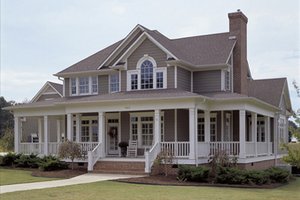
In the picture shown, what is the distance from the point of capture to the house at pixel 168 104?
25391 millimetres

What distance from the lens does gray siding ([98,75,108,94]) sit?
104ft

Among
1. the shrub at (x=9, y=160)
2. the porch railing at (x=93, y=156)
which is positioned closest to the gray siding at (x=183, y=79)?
the porch railing at (x=93, y=156)

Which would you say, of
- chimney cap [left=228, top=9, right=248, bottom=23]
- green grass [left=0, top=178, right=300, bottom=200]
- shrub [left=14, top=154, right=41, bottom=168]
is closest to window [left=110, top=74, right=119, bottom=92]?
shrub [left=14, top=154, right=41, bottom=168]

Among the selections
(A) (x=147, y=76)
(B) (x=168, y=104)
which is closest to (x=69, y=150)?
(B) (x=168, y=104)

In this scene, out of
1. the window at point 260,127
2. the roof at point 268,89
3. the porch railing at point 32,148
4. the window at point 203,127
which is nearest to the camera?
the window at point 203,127

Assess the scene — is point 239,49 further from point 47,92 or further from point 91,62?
point 47,92

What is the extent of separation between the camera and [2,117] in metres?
89.7

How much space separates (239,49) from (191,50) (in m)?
3.15

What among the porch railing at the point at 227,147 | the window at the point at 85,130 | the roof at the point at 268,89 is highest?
the roof at the point at 268,89

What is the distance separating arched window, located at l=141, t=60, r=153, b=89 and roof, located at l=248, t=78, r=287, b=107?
8.95 m

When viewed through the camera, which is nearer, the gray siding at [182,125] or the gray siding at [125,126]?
the gray siding at [182,125]

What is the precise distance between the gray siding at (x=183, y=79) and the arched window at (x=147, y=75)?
1.70 metres

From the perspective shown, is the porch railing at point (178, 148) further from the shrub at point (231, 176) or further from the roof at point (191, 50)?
the roof at point (191, 50)

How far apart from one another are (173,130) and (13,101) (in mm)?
83682
